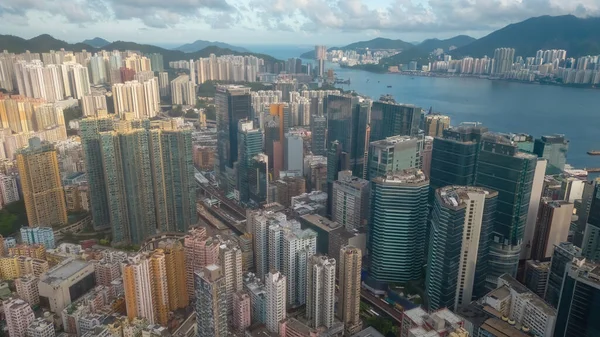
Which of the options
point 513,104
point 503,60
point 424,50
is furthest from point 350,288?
point 424,50

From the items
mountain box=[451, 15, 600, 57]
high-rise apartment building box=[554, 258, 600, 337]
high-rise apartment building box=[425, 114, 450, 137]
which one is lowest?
high-rise apartment building box=[554, 258, 600, 337]

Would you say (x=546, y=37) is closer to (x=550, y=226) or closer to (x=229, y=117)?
(x=229, y=117)

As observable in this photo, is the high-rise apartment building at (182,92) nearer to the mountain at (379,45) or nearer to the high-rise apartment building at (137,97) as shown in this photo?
the high-rise apartment building at (137,97)

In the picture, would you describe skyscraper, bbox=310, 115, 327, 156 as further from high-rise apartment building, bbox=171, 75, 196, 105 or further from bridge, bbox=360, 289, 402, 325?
high-rise apartment building, bbox=171, 75, 196, 105

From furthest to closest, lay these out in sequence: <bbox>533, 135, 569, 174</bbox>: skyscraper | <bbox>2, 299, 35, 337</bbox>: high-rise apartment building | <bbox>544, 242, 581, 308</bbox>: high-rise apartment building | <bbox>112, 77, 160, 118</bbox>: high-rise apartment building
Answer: <bbox>112, 77, 160, 118</bbox>: high-rise apartment building → <bbox>533, 135, 569, 174</bbox>: skyscraper → <bbox>544, 242, 581, 308</bbox>: high-rise apartment building → <bbox>2, 299, 35, 337</bbox>: high-rise apartment building

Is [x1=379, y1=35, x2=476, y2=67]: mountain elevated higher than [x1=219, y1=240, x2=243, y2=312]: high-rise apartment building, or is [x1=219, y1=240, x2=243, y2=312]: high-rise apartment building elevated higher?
[x1=379, y1=35, x2=476, y2=67]: mountain

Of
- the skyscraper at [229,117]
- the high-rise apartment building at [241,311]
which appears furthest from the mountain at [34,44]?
the high-rise apartment building at [241,311]

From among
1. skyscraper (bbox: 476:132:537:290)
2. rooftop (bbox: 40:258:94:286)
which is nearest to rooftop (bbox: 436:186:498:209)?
skyscraper (bbox: 476:132:537:290)
